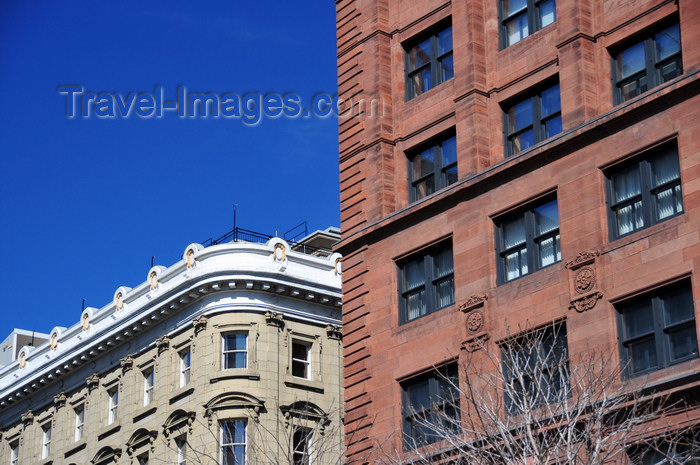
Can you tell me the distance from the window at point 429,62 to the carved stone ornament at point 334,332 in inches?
755

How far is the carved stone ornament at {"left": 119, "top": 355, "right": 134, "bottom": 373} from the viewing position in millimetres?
60094

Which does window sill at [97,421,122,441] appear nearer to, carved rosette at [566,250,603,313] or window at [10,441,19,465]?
window at [10,441,19,465]

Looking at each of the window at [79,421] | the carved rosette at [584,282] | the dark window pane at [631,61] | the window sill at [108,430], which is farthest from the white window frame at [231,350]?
the dark window pane at [631,61]

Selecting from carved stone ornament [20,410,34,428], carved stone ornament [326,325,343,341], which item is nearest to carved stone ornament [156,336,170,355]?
carved stone ornament [326,325,343,341]

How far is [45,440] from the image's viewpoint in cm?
6569

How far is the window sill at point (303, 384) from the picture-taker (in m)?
55.4

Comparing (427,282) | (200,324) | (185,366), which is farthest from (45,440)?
(427,282)

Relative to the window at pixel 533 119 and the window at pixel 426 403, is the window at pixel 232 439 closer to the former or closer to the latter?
the window at pixel 426 403

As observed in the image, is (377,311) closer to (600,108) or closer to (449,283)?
(449,283)

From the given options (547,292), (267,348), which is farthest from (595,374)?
(267,348)

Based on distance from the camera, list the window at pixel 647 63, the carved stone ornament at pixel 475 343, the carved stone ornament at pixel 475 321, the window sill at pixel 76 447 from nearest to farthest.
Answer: the window at pixel 647 63
the carved stone ornament at pixel 475 343
the carved stone ornament at pixel 475 321
the window sill at pixel 76 447

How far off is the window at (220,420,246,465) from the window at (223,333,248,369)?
94.6 inches

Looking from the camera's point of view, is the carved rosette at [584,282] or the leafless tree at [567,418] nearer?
the leafless tree at [567,418]

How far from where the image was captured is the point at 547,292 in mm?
34094
